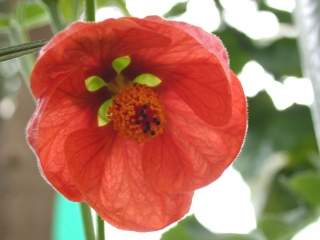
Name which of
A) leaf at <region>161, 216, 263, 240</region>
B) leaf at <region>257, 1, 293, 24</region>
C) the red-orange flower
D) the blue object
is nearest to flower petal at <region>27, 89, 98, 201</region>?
the red-orange flower

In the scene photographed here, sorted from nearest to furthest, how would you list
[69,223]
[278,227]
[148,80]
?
[148,80] < [69,223] < [278,227]

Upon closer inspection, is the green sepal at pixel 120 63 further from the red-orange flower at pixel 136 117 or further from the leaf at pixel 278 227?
the leaf at pixel 278 227

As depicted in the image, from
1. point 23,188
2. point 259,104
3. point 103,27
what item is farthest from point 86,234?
point 23,188

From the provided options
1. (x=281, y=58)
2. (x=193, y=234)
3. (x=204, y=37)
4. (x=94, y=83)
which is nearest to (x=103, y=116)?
(x=94, y=83)

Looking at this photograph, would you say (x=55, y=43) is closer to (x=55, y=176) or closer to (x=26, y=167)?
(x=55, y=176)

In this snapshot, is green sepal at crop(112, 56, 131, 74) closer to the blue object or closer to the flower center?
the flower center

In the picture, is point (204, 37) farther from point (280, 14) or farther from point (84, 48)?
point (280, 14)

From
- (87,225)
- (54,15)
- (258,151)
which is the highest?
(54,15)
